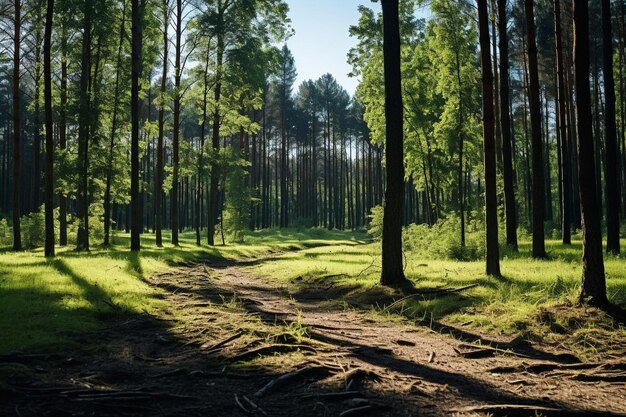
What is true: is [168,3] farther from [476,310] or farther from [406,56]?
[476,310]

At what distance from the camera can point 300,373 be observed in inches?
202

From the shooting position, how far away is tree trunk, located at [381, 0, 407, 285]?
462 inches

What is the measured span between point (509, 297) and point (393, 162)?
14.6 feet

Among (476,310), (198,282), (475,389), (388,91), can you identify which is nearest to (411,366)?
(475,389)

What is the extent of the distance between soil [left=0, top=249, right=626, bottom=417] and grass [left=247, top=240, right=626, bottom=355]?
564 mm

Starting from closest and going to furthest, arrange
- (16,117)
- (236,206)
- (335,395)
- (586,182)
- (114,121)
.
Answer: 1. (335,395)
2. (586,182)
3. (16,117)
4. (114,121)
5. (236,206)

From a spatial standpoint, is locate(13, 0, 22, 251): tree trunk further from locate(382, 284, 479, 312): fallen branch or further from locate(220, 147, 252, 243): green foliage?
locate(382, 284, 479, 312): fallen branch

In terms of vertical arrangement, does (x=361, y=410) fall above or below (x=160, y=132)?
below

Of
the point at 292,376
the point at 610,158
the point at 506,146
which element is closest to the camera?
the point at 292,376

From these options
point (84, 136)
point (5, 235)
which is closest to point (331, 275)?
point (84, 136)

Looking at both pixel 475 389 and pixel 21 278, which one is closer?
pixel 475 389

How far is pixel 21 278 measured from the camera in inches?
431

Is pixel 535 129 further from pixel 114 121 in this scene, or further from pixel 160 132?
pixel 160 132

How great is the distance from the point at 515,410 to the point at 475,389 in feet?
2.40
